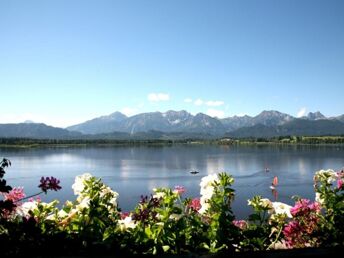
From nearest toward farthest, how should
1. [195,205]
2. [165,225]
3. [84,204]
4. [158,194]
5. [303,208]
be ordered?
[165,225] < [84,204] < [158,194] < [303,208] < [195,205]

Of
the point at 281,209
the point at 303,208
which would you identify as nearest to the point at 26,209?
the point at 281,209

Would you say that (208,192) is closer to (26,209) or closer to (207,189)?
(207,189)

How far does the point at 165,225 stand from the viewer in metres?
3.84

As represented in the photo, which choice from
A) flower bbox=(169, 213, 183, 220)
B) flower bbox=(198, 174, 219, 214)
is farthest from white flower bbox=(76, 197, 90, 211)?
flower bbox=(198, 174, 219, 214)

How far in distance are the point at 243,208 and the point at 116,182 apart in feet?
105

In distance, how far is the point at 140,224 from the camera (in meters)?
4.13

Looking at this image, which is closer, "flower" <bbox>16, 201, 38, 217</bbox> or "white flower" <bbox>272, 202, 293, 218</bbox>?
"flower" <bbox>16, 201, 38, 217</bbox>

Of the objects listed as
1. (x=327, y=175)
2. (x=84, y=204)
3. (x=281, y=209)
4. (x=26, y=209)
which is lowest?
(x=281, y=209)

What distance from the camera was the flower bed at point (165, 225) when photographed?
140 inches

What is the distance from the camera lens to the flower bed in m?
3.54

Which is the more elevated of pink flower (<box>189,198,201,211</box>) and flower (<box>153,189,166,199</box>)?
flower (<box>153,189,166,199</box>)

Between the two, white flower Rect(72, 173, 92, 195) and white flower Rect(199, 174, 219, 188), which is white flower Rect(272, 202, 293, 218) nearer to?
white flower Rect(199, 174, 219, 188)

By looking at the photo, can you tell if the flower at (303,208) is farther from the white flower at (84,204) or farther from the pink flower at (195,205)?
the white flower at (84,204)

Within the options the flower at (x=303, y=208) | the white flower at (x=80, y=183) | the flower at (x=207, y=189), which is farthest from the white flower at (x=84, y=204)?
the flower at (x=303, y=208)
